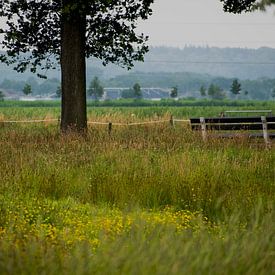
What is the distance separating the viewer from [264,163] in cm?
1366

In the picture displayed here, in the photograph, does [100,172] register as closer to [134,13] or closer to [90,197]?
[90,197]

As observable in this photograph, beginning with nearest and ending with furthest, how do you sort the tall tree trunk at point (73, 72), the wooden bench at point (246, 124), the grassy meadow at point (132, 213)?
the grassy meadow at point (132, 213) < the wooden bench at point (246, 124) < the tall tree trunk at point (73, 72)

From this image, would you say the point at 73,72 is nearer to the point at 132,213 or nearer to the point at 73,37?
the point at 73,37

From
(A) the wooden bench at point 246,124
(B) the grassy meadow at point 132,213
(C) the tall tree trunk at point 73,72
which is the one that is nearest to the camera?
(B) the grassy meadow at point 132,213

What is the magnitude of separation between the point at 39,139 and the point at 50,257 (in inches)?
606

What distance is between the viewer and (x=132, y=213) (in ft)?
20.5

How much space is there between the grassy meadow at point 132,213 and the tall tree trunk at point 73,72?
492cm

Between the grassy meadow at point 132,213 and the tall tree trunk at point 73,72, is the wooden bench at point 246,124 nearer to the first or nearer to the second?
the grassy meadow at point 132,213

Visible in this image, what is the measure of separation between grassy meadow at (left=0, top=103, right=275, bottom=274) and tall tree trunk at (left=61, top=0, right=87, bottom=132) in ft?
16.1

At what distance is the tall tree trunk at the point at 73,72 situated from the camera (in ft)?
69.7

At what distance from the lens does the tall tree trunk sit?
21.2m

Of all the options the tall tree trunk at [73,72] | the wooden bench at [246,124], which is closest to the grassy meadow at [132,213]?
the wooden bench at [246,124]

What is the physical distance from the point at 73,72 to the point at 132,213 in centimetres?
1566

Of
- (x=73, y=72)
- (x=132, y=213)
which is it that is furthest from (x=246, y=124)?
(x=132, y=213)
